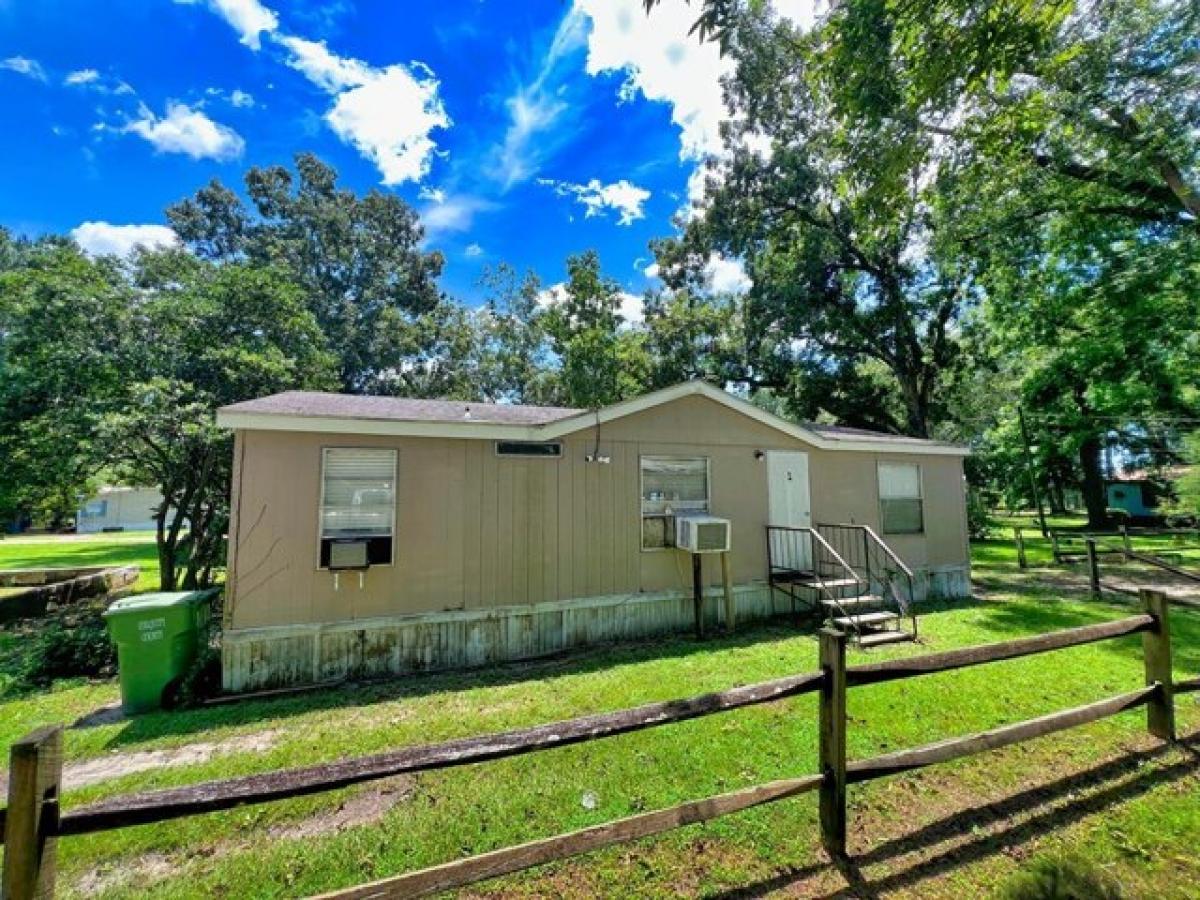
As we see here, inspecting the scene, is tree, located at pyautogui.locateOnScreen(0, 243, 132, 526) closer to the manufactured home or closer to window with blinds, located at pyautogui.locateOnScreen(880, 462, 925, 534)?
the manufactured home

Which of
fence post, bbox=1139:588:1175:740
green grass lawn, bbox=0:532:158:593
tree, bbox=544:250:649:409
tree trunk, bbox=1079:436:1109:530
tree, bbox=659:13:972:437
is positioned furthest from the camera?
tree trunk, bbox=1079:436:1109:530

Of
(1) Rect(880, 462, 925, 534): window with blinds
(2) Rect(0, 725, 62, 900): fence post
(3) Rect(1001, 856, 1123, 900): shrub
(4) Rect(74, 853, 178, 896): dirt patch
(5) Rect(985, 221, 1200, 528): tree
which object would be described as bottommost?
(4) Rect(74, 853, 178, 896): dirt patch

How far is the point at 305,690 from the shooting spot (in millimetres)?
5676

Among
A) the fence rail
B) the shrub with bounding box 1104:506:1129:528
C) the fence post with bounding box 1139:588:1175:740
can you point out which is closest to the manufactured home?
the fence post with bounding box 1139:588:1175:740

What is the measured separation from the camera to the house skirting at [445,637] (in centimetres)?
570

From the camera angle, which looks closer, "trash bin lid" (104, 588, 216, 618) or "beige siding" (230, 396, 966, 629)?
"trash bin lid" (104, 588, 216, 618)

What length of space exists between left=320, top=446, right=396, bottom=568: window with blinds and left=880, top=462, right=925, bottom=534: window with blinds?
322 inches

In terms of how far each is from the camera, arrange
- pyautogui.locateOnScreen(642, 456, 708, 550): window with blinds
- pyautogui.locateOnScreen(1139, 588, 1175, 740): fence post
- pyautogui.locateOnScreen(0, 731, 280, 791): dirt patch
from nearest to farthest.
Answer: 1. pyautogui.locateOnScreen(1139, 588, 1175, 740): fence post
2. pyautogui.locateOnScreen(0, 731, 280, 791): dirt patch
3. pyautogui.locateOnScreen(642, 456, 708, 550): window with blinds

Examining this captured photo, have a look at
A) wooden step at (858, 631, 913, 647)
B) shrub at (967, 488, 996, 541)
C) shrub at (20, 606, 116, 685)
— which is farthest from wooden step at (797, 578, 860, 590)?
shrub at (967, 488, 996, 541)

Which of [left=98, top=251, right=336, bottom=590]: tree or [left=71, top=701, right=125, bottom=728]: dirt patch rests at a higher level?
[left=98, top=251, right=336, bottom=590]: tree

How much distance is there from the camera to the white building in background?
28750 millimetres

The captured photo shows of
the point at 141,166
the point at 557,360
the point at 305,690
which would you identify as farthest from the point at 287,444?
the point at 141,166

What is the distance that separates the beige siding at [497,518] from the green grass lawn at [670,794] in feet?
3.58

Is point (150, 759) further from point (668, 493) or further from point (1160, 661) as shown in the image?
point (1160, 661)
